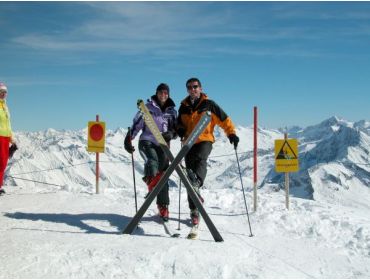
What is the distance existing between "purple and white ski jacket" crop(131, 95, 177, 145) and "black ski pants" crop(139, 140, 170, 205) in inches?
4.7

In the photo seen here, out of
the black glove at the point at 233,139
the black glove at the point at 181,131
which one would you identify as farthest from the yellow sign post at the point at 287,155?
the black glove at the point at 181,131

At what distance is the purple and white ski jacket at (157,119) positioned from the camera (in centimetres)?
710

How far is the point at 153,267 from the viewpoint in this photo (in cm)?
479

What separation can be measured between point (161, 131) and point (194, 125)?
58cm

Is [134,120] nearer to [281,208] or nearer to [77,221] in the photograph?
[77,221]

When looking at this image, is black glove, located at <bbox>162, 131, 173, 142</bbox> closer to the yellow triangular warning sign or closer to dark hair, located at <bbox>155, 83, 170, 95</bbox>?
dark hair, located at <bbox>155, 83, 170, 95</bbox>

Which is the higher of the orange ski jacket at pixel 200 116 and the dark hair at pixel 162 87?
the dark hair at pixel 162 87

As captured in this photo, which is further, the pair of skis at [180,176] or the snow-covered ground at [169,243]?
the pair of skis at [180,176]

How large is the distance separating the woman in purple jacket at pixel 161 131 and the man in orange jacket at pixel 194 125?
0.20 meters

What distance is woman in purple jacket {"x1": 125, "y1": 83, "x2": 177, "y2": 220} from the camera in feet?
22.8

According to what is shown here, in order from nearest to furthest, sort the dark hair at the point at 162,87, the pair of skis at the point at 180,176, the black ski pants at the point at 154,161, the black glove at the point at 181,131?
the pair of skis at the point at 180,176, the black ski pants at the point at 154,161, the dark hair at the point at 162,87, the black glove at the point at 181,131

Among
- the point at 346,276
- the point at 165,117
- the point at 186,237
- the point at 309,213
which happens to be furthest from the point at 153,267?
the point at 309,213

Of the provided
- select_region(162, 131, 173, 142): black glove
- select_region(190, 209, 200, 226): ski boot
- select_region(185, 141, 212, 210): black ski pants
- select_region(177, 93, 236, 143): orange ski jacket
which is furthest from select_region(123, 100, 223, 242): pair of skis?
select_region(177, 93, 236, 143): orange ski jacket

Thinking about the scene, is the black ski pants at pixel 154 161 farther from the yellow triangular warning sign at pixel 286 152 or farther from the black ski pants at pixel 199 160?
the yellow triangular warning sign at pixel 286 152
